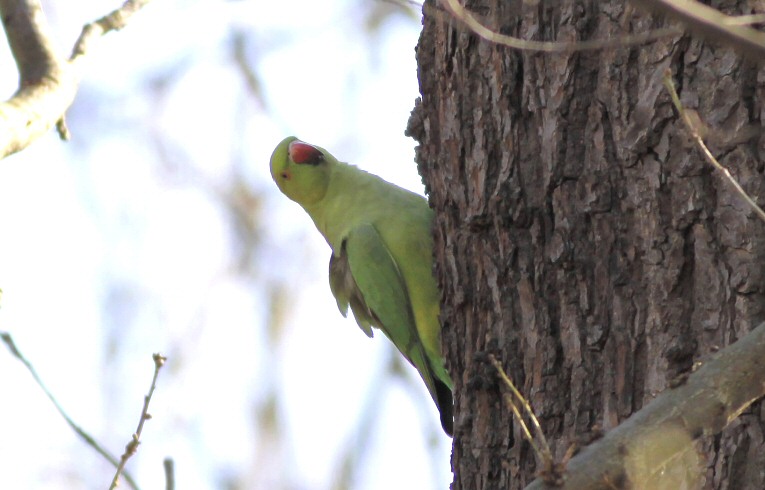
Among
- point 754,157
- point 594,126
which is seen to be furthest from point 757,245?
point 594,126

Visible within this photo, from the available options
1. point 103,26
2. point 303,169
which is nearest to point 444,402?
point 303,169

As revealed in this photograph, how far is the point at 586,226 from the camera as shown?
2.45 metres

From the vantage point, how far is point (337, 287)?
3.89m

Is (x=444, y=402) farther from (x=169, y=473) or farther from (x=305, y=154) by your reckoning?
(x=169, y=473)

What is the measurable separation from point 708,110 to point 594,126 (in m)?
0.30

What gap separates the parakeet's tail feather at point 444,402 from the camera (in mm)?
3639

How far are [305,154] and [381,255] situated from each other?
75cm

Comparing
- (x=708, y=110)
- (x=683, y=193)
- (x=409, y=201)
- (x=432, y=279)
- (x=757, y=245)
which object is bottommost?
(x=757, y=245)

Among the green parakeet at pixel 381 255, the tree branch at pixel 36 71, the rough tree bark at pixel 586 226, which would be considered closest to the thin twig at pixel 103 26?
the tree branch at pixel 36 71

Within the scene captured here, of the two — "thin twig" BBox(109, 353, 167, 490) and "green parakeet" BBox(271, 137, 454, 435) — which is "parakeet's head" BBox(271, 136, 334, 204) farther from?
"thin twig" BBox(109, 353, 167, 490)

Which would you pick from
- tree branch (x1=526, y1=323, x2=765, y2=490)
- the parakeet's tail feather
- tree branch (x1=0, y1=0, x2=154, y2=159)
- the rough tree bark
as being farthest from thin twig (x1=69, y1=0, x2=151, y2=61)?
tree branch (x1=526, y1=323, x2=765, y2=490)

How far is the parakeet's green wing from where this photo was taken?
3.56m

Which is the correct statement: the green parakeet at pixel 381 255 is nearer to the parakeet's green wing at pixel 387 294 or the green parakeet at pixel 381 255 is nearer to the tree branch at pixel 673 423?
the parakeet's green wing at pixel 387 294

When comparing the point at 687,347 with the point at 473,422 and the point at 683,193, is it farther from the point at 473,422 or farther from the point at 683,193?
the point at 473,422
